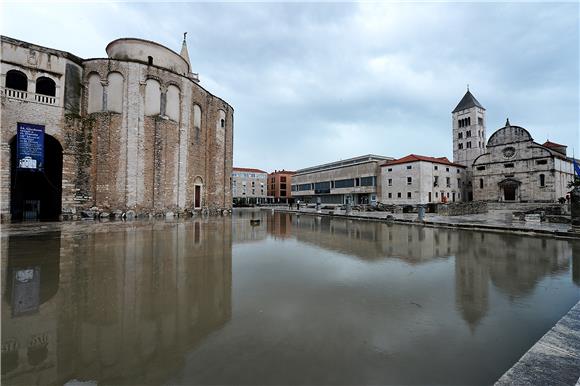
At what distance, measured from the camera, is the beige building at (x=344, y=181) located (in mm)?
42781

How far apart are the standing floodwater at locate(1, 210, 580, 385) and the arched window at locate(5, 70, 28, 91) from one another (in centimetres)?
1835

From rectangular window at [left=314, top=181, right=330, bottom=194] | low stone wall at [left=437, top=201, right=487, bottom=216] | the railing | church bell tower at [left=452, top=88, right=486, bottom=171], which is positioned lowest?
low stone wall at [left=437, top=201, right=487, bottom=216]

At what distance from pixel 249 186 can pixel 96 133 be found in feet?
184

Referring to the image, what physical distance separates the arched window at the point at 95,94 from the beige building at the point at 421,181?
118 feet

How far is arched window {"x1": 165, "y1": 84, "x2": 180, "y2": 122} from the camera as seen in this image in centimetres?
2305

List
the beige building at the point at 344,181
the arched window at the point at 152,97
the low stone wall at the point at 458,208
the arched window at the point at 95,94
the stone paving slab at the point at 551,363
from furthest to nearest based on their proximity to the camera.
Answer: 1. the beige building at the point at 344,181
2. the low stone wall at the point at 458,208
3. the arched window at the point at 152,97
4. the arched window at the point at 95,94
5. the stone paving slab at the point at 551,363

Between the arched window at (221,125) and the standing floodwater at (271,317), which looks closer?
the standing floodwater at (271,317)

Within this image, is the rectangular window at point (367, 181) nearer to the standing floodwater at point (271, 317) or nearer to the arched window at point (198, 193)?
the arched window at point (198, 193)

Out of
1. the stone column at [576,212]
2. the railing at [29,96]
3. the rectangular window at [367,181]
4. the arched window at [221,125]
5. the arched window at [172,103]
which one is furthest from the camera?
the rectangular window at [367,181]

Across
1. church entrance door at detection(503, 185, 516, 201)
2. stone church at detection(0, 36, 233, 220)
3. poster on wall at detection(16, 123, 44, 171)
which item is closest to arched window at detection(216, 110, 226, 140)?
stone church at detection(0, 36, 233, 220)

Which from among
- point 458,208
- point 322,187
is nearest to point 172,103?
point 458,208

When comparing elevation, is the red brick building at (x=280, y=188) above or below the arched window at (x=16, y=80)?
below

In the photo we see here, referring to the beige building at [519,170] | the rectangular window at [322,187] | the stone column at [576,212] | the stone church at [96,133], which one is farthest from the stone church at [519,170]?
the stone church at [96,133]

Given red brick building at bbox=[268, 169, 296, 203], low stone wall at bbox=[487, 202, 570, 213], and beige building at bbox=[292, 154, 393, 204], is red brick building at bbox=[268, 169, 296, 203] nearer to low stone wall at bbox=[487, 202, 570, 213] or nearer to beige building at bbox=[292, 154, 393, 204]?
Result: beige building at bbox=[292, 154, 393, 204]
